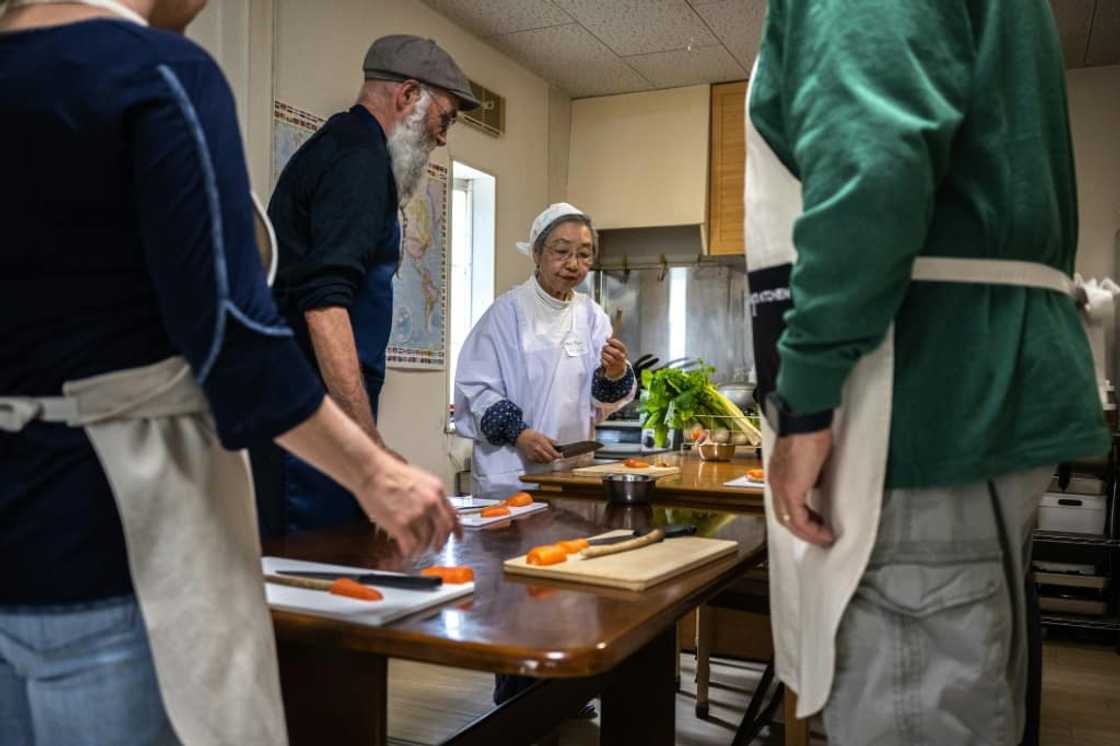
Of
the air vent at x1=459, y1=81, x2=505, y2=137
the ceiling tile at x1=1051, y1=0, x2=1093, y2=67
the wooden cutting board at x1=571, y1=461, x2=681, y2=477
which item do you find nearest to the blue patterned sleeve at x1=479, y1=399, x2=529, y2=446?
the wooden cutting board at x1=571, y1=461, x2=681, y2=477

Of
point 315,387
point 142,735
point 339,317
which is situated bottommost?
point 142,735

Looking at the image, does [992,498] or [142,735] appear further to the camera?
[992,498]

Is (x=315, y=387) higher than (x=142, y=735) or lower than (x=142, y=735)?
higher

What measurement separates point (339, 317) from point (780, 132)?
952 millimetres

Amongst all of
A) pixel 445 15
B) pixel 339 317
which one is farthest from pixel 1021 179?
pixel 445 15

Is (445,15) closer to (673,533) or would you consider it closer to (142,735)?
(673,533)

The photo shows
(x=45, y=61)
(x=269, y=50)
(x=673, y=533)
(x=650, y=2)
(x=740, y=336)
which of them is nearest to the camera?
(x=45, y=61)

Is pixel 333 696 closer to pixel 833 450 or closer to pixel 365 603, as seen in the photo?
pixel 365 603

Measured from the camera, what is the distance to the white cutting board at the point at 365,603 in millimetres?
1031

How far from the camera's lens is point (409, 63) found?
80.0 inches

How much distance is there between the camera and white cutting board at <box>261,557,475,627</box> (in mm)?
1031

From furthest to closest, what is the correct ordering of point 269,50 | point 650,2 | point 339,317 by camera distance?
1. point 650,2
2. point 269,50
3. point 339,317

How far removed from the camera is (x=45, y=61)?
0.75 meters

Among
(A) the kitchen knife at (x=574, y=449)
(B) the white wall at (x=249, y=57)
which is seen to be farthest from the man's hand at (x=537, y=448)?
(B) the white wall at (x=249, y=57)
